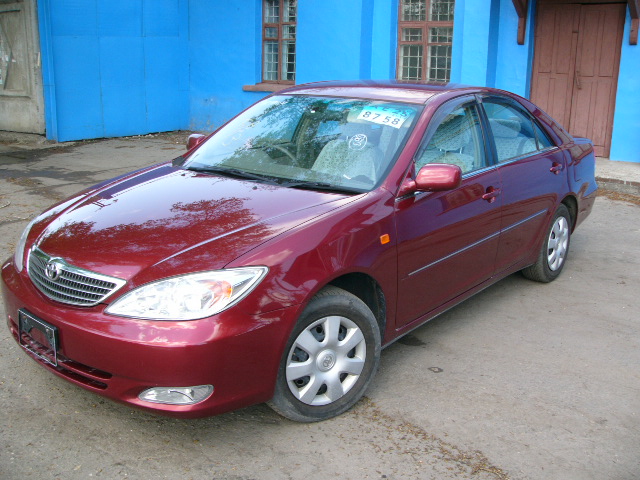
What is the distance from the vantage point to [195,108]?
1457 cm

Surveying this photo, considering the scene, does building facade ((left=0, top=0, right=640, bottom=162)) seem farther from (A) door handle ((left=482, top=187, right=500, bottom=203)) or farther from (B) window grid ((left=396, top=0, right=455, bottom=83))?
(A) door handle ((left=482, top=187, right=500, bottom=203))

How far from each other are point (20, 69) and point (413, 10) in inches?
279

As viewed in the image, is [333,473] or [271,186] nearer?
[333,473]

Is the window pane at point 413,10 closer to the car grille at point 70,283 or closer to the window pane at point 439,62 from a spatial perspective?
the window pane at point 439,62

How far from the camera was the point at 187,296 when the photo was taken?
3.07 metres

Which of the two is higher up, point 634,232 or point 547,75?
point 547,75

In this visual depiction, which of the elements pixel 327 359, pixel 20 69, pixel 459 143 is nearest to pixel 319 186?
pixel 327 359

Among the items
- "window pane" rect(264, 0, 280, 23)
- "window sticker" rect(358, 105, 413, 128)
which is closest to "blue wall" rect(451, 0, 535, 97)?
"window pane" rect(264, 0, 280, 23)

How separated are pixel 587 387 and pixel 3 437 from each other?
309cm

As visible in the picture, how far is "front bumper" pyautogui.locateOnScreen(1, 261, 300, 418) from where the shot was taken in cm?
299

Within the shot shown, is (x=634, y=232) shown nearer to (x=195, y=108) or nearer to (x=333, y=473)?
(x=333, y=473)

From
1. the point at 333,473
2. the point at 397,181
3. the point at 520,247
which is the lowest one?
the point at 333,473

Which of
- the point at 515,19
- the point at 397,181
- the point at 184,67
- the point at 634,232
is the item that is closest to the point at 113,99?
the point at 184,67

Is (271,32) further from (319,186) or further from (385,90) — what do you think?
(319,186)
